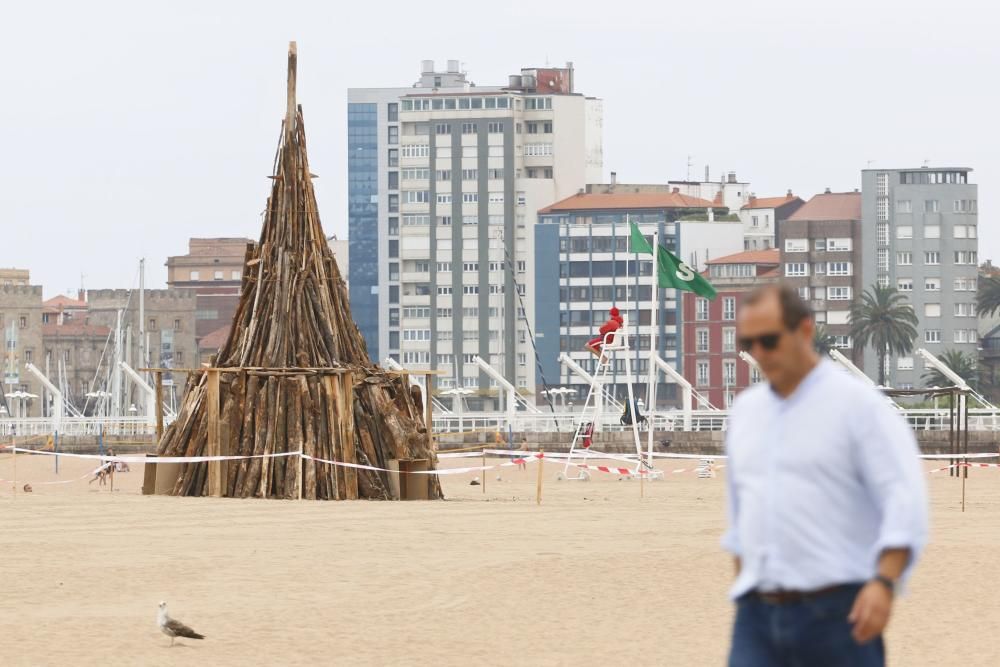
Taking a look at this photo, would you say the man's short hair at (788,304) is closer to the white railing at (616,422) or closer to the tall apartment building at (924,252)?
the white railing at (616,422)

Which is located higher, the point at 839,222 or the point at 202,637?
the point at 839,222

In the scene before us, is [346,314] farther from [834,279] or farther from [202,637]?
[834,279]

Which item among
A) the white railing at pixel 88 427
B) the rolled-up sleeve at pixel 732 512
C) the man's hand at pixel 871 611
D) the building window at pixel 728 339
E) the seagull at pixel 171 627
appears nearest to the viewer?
the man's hand at pixel 871 611

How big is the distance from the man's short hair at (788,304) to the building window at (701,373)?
124m

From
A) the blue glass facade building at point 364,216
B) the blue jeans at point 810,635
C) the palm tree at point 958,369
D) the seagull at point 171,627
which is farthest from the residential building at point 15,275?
the blue jeans at point 810,635

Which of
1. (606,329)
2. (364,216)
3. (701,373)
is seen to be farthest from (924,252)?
(606,329)

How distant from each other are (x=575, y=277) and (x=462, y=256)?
9566 millimetres

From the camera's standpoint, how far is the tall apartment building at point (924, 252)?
129 metres

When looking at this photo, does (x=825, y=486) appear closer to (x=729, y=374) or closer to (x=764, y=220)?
(x=729, y=374)

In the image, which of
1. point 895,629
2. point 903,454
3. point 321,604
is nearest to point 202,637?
point 321,604

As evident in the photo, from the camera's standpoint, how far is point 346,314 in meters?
30.0

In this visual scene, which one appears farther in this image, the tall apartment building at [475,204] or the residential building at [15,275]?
the residential building at [15,275]

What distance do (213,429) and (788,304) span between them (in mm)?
24153

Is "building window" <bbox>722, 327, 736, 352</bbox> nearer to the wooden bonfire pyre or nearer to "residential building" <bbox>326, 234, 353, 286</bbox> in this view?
"residential building" <bbox>326, 234, 353, 286</bbox>
